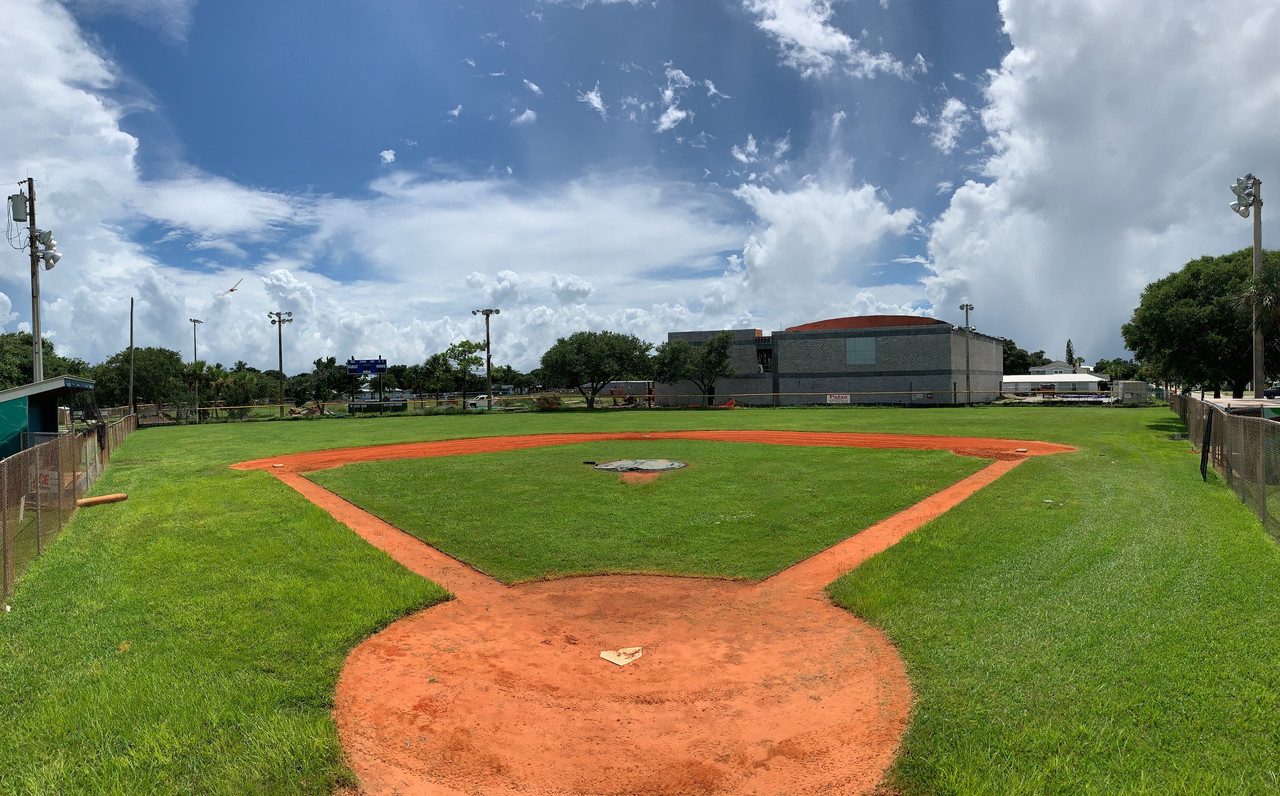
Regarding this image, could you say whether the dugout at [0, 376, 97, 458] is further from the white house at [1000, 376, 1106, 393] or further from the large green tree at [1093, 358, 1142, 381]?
the large green tree at [1093, 358, 1142, 381]

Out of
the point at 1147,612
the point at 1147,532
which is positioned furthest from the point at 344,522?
the point at 1147,532

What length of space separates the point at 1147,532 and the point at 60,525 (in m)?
17.9

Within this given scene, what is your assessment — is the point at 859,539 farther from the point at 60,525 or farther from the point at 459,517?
the point at 60,525

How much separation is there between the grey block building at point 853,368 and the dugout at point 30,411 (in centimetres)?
5438

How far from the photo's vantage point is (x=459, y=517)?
13.5 metres

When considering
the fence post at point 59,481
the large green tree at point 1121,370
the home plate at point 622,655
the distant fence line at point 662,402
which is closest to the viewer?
the home plate at point 622,655

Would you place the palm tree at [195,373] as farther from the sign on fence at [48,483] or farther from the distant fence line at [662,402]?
the sign on fence at [48,483]

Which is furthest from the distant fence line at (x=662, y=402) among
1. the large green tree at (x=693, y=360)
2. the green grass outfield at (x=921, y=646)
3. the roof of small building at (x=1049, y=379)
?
the green grass outfield at (x=921, y=646)

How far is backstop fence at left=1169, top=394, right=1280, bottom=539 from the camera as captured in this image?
10.5 meters

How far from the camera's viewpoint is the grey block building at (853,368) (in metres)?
63.7

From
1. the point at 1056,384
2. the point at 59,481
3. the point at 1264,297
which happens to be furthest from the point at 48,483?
the point at 1056,384

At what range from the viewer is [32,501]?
1235 centimetres

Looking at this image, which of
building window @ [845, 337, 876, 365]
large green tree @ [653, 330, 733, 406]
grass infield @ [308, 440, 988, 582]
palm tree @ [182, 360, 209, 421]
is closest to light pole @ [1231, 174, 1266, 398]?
grass infield @ [308, 440, 988, 582]

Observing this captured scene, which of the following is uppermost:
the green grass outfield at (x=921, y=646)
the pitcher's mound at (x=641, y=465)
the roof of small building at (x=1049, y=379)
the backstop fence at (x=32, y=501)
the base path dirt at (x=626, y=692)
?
the roof of small building at (x=1049, y=379)
